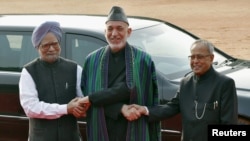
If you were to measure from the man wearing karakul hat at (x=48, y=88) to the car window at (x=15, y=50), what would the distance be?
194 cm

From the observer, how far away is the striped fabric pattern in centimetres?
384

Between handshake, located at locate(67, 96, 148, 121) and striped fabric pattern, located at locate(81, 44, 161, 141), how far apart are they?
0.05 m

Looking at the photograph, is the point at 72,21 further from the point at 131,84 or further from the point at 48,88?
the point at 131,84

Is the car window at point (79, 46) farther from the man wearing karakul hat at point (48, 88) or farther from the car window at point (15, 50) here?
the man wearing karakul hat at point (48, 88)

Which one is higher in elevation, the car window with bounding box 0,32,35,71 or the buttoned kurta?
the car window with bounding box 0,32,35,71

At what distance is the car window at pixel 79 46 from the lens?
5.65 meters

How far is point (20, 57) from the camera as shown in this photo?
5.97 meters

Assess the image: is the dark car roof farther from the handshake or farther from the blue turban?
the handshake

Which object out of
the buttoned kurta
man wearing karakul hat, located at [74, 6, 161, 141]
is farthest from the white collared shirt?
the buttoned kurta

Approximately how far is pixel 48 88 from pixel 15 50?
2.18 metres

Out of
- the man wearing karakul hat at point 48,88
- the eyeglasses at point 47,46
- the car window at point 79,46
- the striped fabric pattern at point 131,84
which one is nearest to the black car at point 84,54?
the car window at point 79,46

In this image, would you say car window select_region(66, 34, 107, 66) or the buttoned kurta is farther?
car window select_region(66, 34, 107, 66)

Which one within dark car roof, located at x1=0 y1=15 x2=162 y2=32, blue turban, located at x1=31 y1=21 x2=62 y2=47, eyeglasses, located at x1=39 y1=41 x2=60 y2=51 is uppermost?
dark car roof, located at x1=0 y1=15 x2=162 y2=32

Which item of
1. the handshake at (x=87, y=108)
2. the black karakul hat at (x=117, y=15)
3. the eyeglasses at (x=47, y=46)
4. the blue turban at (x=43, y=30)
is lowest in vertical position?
the handshake at (x=87, y=108)
